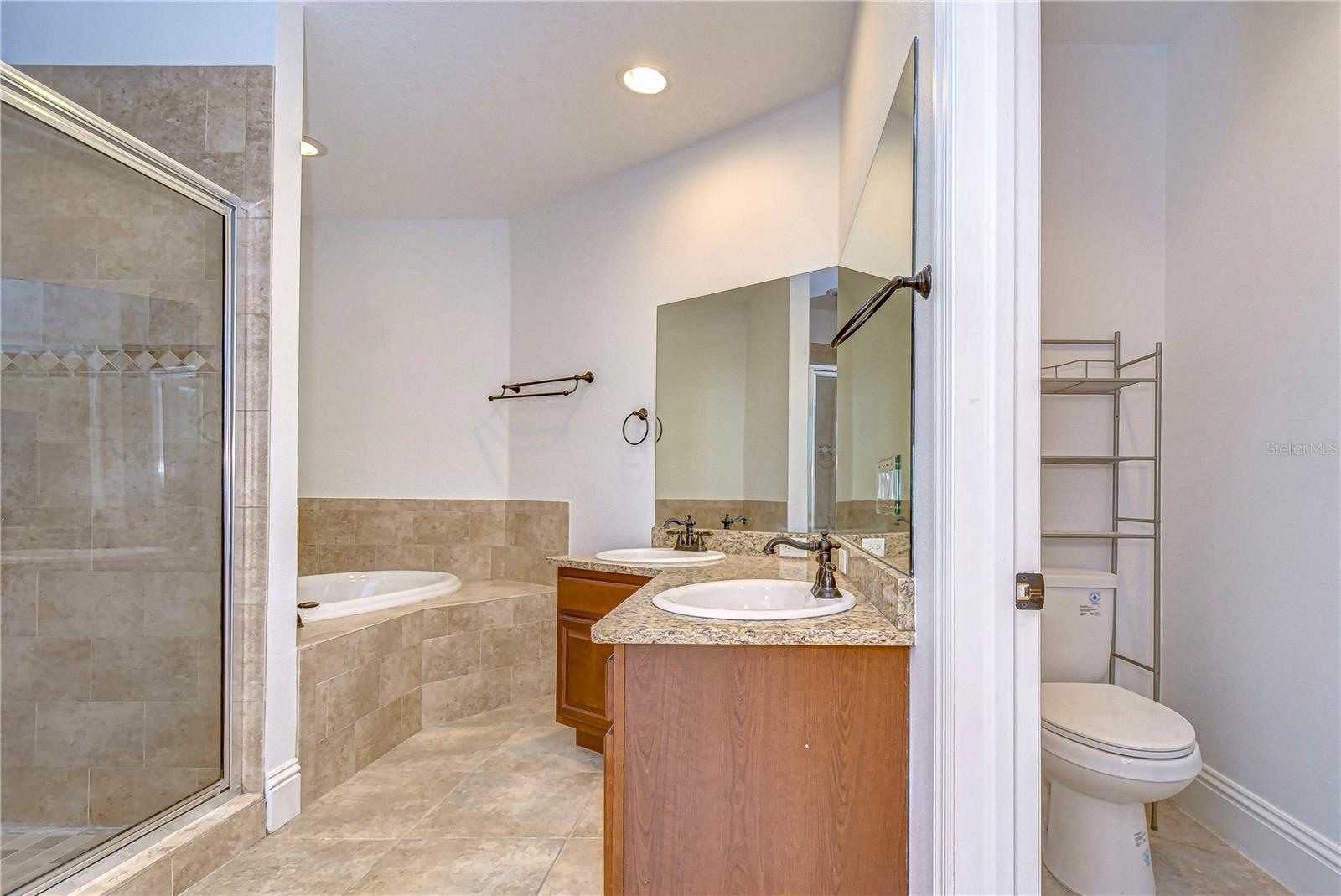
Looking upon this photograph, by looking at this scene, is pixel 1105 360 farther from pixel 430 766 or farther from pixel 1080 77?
pixel 430 766

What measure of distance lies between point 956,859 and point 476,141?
3.10m

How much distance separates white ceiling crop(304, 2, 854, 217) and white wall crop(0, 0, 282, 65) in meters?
0.23

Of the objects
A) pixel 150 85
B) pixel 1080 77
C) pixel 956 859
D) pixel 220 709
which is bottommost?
pixel 220 709

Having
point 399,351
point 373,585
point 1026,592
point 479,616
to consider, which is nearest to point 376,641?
point 479,616

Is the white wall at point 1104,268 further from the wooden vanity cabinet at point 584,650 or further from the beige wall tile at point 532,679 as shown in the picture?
the beige wall tile at point 532,679

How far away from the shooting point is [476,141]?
2.96 meters

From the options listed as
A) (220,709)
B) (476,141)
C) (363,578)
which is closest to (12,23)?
(476,141)

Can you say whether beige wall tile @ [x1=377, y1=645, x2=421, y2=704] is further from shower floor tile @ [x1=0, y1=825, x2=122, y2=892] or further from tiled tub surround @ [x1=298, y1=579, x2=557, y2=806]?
shower floor tile @ [x1=0, y1=825, x2=122, y2=892]

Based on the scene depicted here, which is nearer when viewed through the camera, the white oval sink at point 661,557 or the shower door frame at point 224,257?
the shower door frame at point 224,257

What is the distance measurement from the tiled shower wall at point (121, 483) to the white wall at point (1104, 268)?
8.58 ft

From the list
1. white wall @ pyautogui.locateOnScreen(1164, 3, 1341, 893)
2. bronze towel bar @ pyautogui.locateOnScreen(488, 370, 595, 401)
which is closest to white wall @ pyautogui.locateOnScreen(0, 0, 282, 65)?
bronze towel bar @ pyautogui.locateOnScreen(488, 370, 595, 401)

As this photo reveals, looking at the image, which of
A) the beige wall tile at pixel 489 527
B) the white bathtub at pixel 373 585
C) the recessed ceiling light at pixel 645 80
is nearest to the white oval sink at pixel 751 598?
the white bathtub at pixel 373 585

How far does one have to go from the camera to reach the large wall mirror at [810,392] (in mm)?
1438

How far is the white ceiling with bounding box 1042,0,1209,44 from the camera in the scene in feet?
6.81
